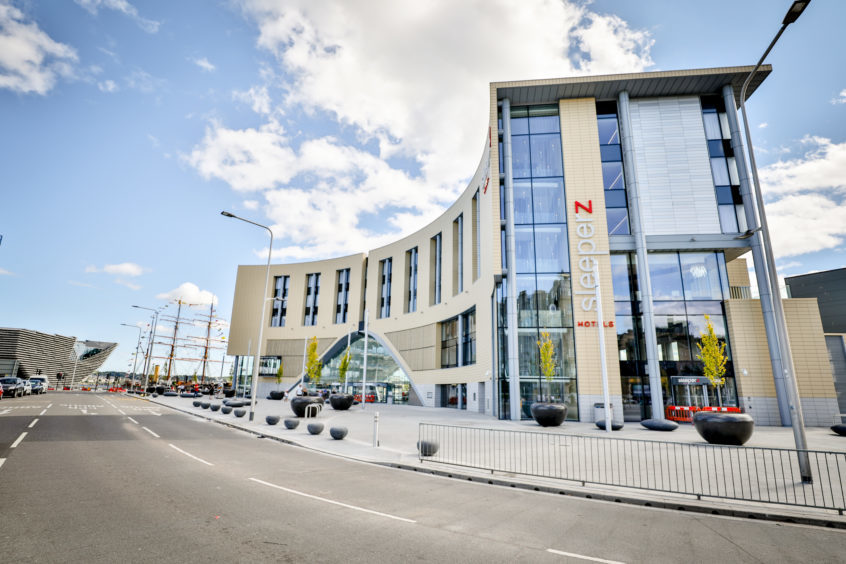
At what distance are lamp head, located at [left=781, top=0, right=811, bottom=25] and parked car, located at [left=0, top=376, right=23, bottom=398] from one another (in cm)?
5453

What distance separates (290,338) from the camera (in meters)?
65.7

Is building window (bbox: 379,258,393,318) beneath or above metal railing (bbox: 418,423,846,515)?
above

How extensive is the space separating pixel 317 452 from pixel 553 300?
19.2 meters

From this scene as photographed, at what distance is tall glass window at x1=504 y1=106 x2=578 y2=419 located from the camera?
26500 mm

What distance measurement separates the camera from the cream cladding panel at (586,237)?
1022 inches

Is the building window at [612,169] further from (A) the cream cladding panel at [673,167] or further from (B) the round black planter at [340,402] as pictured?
(B) the round black planter at [340,402]

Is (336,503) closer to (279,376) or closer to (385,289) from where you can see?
(385,289)

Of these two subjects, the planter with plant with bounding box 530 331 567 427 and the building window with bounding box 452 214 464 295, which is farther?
the building window with bounding box 452 214 464 295

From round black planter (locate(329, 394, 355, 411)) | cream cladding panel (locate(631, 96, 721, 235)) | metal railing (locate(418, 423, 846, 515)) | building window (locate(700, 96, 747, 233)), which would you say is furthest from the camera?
round black planter (locate(329, 394, 355, 411))

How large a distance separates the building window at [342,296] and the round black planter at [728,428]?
53.4m

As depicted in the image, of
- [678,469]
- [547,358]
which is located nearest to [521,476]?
[678,469]

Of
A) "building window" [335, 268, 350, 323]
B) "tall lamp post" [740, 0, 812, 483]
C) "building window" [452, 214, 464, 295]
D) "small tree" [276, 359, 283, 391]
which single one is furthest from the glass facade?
"small tree" [276, 359, 283, 391]

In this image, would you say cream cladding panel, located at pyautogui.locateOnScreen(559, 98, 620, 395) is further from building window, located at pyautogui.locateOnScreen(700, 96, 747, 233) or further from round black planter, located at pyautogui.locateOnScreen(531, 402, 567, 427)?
building window, located at pyautogui.locateOnScreen(700, 96, 747, 233)

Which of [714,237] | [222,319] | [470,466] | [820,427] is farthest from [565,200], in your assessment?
[222,319]
